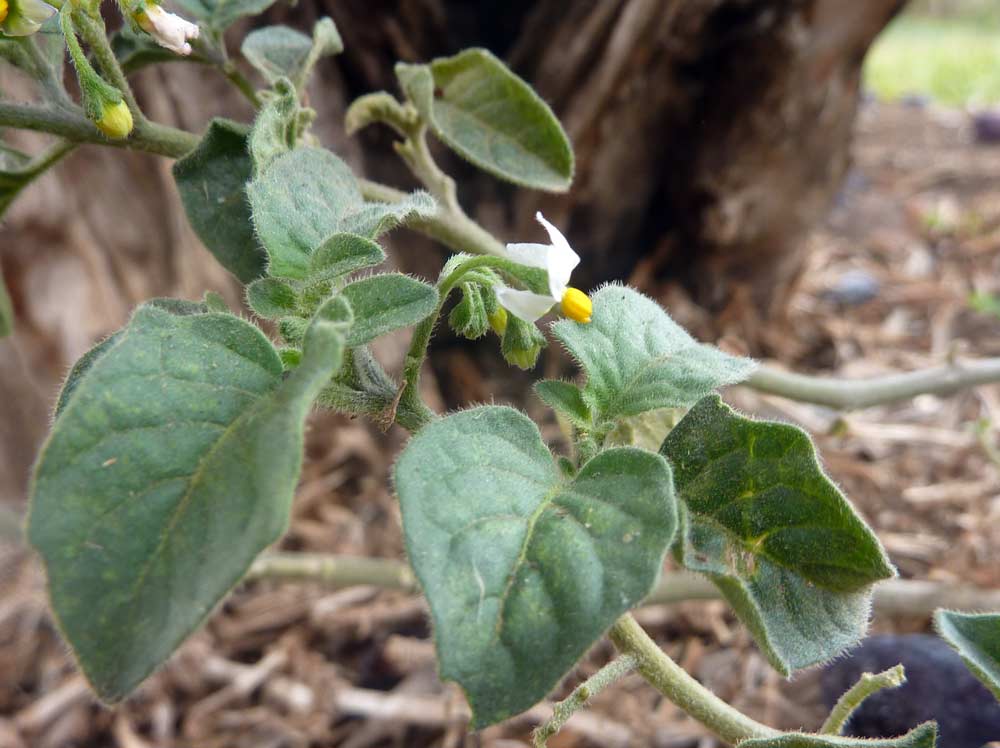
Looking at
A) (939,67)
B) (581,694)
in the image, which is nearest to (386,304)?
(581,694)

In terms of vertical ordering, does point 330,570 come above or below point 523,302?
below

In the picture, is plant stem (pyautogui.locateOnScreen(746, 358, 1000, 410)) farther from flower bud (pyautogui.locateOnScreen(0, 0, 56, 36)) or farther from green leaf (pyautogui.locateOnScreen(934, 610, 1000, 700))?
flower bud (pyautogui.locateOnScreen(0, 0, 56, 36))

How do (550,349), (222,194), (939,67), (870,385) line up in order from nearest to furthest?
1. (222,194)
2. (870,385)
3. (550,349)
4. (939,67)

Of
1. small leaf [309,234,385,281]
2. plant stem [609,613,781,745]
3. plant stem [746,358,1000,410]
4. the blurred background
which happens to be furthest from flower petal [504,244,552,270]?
the blurred background

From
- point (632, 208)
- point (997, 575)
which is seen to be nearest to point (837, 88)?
point (632, 208)

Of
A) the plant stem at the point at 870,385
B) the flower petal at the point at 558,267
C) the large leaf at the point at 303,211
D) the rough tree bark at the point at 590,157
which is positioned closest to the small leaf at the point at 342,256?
the large leaf at the point at 303,211

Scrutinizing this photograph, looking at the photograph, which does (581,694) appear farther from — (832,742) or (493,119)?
(493,119)
